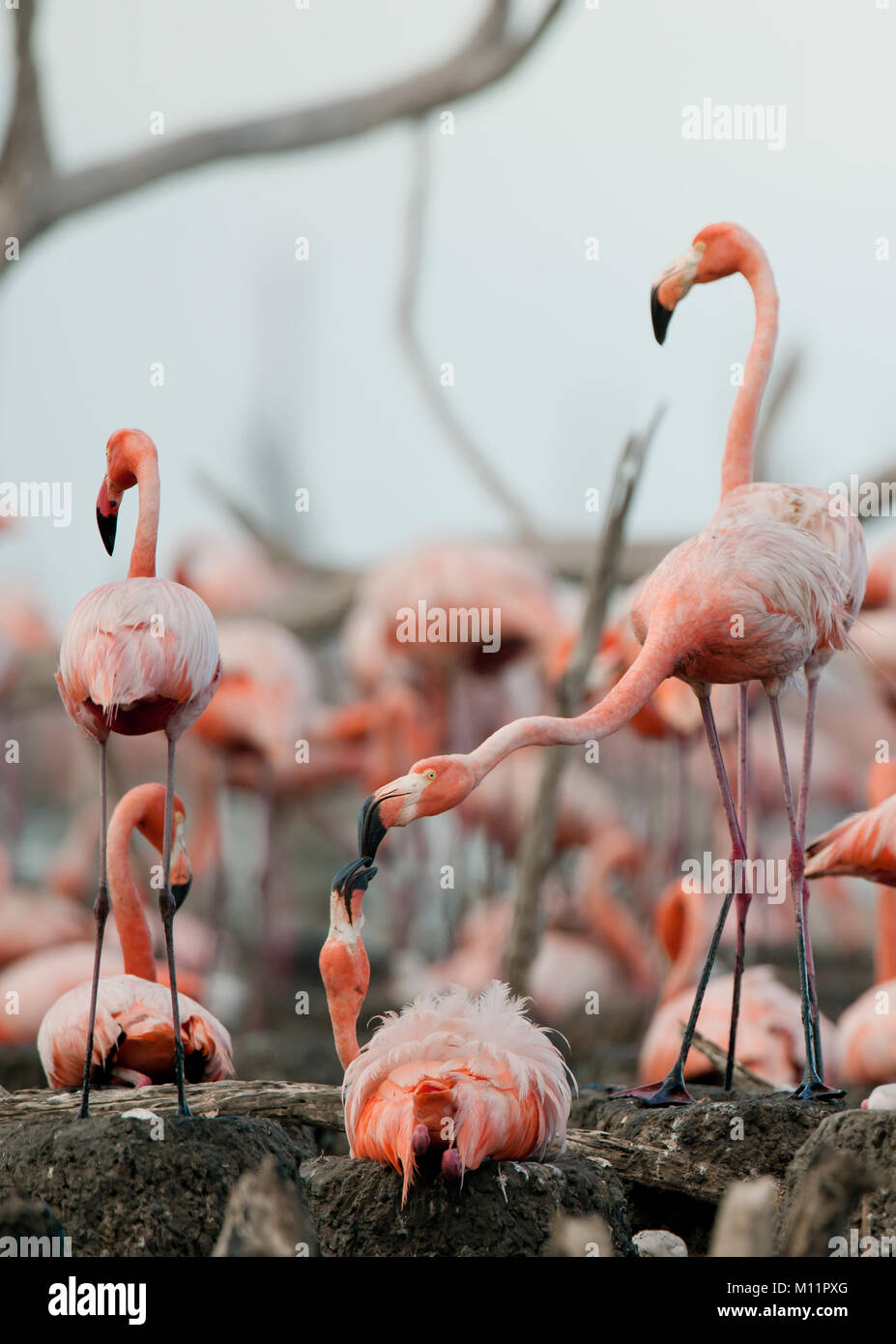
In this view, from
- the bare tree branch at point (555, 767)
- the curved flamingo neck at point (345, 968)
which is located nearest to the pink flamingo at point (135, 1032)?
the curved flamingo neck at point (345, 968)

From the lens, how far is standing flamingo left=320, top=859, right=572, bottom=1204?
230 centimetres

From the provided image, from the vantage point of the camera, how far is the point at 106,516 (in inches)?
117

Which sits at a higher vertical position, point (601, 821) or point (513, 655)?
point (513, 655)

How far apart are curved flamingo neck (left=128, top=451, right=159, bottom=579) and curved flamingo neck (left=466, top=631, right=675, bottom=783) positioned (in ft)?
2.35

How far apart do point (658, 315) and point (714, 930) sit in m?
1.16

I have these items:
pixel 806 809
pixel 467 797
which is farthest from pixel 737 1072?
pixel 467 797

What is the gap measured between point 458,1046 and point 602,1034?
3.72 meters

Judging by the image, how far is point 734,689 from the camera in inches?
177

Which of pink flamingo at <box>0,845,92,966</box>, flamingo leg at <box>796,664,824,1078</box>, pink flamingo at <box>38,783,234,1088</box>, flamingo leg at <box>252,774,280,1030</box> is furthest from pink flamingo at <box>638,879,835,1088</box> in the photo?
pink flamingo at <box>0,845,92,966</box>

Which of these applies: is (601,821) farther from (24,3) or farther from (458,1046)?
(458,1046)

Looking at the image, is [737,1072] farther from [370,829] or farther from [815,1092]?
[370,829]

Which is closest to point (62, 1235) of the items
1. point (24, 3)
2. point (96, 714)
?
point (96, 714)

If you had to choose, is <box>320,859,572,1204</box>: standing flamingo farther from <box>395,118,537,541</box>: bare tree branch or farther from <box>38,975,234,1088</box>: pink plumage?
<box>395,118,537,541</box>: bare tree branch

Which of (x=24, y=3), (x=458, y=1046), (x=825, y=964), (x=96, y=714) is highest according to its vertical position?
(x=24, y=3)
